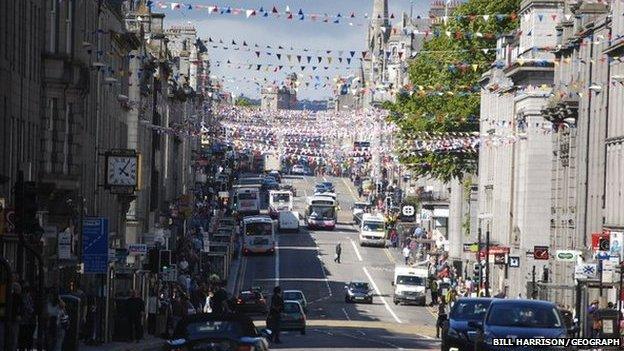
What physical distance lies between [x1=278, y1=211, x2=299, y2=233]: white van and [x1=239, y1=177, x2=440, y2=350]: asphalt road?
68 centimetres

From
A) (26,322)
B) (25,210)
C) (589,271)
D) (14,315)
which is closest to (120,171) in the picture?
(589,271)

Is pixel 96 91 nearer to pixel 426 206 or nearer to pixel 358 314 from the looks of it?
pixel 358 314

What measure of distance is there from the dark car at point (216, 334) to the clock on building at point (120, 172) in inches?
1409

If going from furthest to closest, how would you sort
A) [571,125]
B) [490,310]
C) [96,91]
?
[571,125]
[96,91]
[490,310]

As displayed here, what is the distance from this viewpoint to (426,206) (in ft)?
483

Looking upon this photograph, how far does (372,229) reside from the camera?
150 meters

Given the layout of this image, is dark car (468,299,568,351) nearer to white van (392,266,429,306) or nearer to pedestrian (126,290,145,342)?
pedestrian (126,290,145,342)

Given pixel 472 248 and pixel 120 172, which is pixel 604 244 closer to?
pixel 120 172

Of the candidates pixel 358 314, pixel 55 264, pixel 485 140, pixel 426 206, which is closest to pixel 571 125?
pixel 358 314

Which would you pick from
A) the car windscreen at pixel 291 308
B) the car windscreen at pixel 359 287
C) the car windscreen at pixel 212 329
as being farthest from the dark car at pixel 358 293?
the car windscreen at pixel 212 329

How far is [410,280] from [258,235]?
101ft

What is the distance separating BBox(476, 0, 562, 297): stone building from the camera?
101188 millimetres

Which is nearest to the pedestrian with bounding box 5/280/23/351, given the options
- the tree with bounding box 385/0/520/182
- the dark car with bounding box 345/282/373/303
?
the dark car with bounding box 345/282/373/303

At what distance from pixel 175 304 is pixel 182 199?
7071 cm
